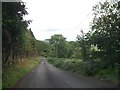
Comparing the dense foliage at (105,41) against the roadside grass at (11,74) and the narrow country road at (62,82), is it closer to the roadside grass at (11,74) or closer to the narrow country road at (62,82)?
the narrow country road at (62,82)

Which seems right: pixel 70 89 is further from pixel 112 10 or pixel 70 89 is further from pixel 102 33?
pixel 112 10

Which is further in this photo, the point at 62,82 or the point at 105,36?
the point at 105,36

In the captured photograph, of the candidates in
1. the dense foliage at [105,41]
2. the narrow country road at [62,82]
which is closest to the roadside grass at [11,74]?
the narrow country road at [62,82]

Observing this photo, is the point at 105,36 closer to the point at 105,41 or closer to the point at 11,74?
the point at 105,41

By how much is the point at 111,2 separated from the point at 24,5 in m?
10.8

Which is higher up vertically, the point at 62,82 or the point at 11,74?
the point at 11,74

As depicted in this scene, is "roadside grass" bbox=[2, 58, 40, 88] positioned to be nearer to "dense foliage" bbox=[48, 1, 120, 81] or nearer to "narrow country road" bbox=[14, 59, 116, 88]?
"narrow country road" bbox=[14, 59, 116, 88]

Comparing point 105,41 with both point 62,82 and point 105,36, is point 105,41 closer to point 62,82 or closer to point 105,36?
point 105,36

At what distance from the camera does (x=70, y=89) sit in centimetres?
1741

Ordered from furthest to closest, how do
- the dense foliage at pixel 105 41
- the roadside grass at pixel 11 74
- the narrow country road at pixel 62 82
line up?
the dense foliage at pixel 105 41 → the roadside grass at pixel 11 74 → the narrow country road at pixel 62 82

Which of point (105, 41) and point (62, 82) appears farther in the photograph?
point (105, 41)

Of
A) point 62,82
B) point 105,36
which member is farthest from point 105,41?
point 62,82

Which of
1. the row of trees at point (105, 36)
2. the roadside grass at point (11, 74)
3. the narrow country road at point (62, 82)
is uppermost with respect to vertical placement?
the row of trees at point (105, 36)

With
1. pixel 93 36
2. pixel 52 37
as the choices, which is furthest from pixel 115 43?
pixel 52 37
